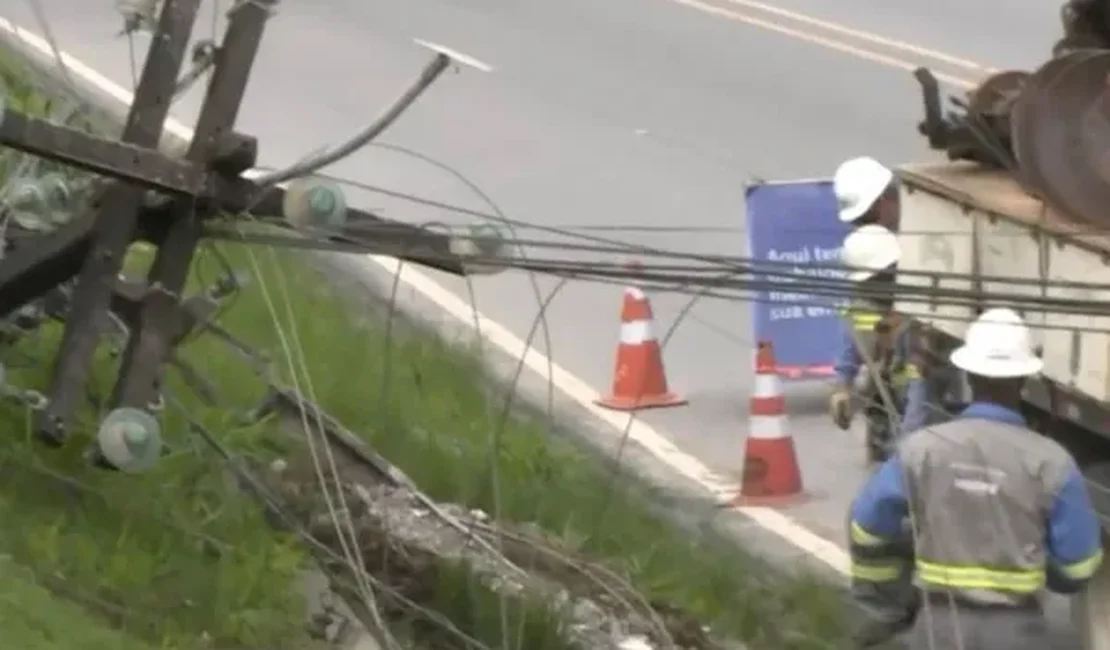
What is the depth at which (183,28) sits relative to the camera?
20.5ft

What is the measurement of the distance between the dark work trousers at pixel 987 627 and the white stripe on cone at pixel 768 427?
2713 millimetres

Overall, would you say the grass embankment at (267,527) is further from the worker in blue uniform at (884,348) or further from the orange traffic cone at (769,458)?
the worker in blue uniform at (884,348)

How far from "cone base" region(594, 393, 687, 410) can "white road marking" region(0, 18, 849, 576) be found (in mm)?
41

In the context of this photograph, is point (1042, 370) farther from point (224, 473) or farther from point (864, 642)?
point (224, 473)

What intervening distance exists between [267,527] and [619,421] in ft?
9.82

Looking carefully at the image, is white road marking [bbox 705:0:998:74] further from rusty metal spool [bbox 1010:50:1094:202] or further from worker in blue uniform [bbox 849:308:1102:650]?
worker in blue uniform [bbox 849:308:1102:650]

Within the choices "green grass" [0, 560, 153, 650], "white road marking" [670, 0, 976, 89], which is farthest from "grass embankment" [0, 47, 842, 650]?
"white road marking" [670, 0, 976, 89]

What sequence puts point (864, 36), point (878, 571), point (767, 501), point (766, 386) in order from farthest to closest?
1. point (864, 36)
2. point (766, 386)
3. point (767, 501)
4. point (878, 571)

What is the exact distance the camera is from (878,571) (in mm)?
6402

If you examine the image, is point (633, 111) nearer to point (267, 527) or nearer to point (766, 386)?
point (766, 386)

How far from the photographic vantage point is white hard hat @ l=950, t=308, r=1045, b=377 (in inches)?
244

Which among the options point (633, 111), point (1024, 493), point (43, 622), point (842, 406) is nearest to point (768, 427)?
point (842, 406)

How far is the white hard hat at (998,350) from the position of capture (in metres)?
→ 6.19

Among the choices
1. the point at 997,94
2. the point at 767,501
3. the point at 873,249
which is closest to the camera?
the point at 997,94
